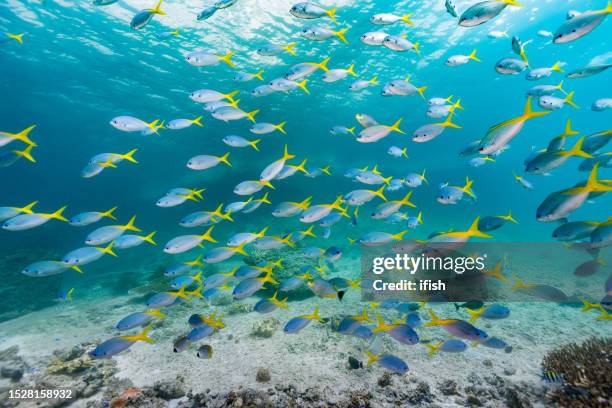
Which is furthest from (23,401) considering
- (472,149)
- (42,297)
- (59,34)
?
(59,34)

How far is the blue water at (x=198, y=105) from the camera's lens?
1546 cm

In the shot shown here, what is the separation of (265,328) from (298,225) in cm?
2003

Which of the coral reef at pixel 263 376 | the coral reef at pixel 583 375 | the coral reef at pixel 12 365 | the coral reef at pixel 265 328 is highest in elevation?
the coral reef at pixel 583 375

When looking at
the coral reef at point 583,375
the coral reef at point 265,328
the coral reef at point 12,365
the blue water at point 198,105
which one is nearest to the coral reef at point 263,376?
→ the coral reef at point 265,328

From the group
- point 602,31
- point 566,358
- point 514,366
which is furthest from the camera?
point 602,31

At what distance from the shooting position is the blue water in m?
15.5

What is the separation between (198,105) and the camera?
2445cm

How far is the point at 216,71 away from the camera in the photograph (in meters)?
20.2

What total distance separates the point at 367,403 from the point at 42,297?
1670 cm

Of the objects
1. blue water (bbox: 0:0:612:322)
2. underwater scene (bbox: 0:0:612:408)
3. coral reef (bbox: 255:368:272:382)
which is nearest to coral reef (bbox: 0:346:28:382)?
underwater scene (bbox: 0:0:612:408)

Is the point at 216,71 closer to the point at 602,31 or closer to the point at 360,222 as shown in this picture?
the point at 360,222

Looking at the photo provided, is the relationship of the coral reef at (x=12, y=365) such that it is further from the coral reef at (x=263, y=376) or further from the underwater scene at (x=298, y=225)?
the coral reef at (x=263, y=376)

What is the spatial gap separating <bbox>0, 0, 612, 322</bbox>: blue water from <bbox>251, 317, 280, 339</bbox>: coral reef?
10201mm

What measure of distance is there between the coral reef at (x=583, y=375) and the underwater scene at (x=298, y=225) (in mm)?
34
